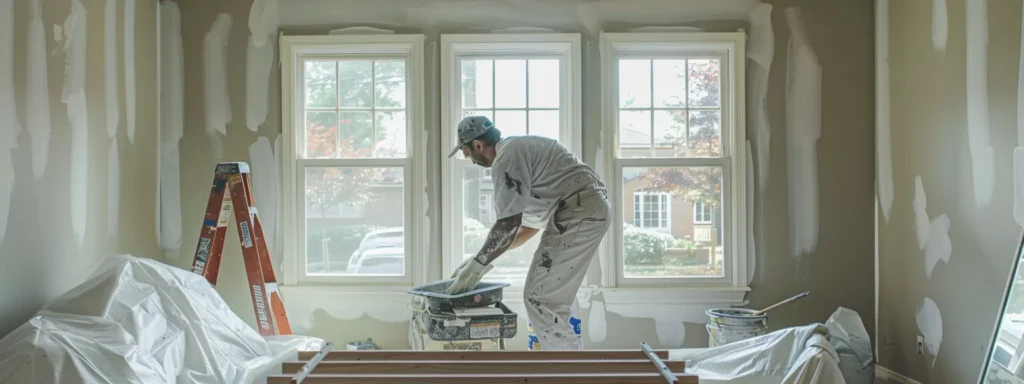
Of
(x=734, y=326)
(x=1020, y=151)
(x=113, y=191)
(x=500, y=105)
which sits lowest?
(x=734, y=326)

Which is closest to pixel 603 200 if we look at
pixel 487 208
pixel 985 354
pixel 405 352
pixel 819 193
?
pixel 487 208

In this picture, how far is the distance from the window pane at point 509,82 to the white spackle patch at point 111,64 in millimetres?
1972

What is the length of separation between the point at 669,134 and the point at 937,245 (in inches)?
56.5

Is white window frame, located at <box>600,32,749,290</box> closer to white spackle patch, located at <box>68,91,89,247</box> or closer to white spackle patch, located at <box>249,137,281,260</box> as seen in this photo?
white spackle patch, located at <box>249,137,281,260</box>

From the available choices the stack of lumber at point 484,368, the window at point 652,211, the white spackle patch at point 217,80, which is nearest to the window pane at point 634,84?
the window at point 652,211

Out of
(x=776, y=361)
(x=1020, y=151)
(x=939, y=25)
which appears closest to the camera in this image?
(x=776, y=361)

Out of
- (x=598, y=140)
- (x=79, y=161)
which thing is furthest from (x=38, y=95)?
(x=598, y=140)

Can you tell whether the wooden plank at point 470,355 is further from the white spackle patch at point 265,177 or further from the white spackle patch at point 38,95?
the white spackle patch at point 265,177

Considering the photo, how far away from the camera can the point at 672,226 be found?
3.83 m

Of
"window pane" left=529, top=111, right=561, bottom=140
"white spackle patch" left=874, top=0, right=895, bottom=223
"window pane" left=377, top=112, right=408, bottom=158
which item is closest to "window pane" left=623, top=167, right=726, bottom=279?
"window pane" left=529, top=111, right=561, bottom=140

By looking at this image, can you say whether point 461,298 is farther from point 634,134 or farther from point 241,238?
point 634,134

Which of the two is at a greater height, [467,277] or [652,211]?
[652,211]

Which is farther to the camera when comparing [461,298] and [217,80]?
[217,80]

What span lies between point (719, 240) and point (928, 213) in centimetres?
104
